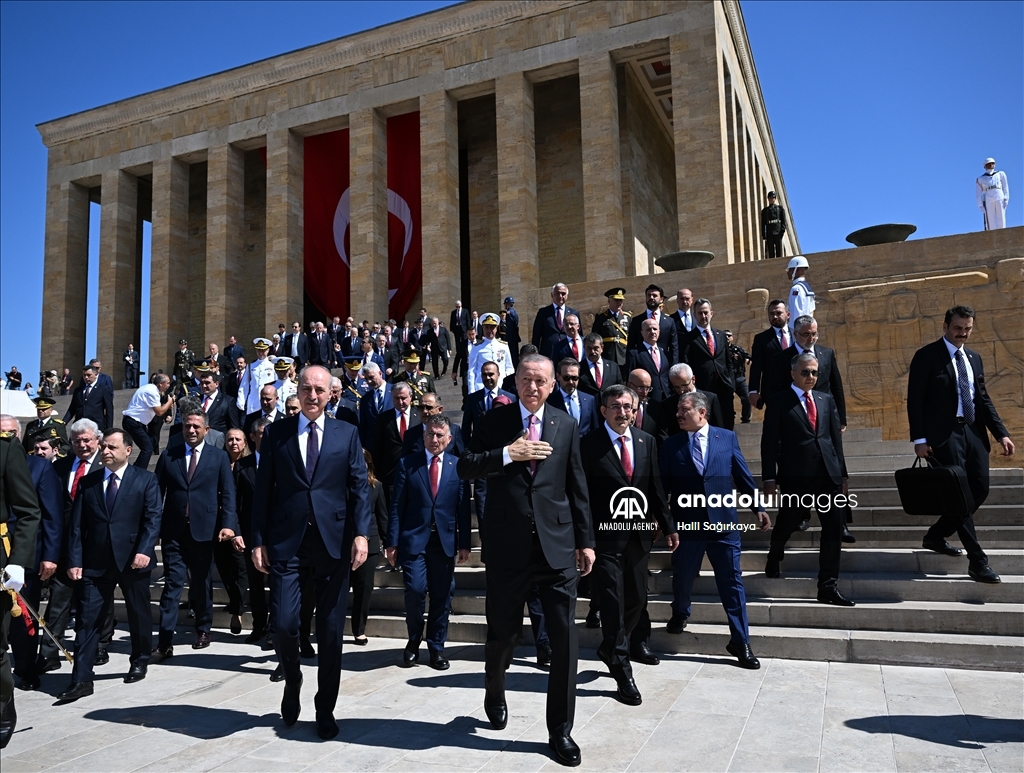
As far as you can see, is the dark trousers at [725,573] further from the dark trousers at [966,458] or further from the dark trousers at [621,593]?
the dark trousers at [966,458]

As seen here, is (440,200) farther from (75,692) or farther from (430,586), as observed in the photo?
(75,692)

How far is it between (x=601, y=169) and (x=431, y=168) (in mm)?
5417

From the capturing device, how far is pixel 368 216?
2419 cm

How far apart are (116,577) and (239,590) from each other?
1447mm

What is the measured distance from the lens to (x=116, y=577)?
5.40 meters

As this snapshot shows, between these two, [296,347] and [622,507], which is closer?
[622,507]

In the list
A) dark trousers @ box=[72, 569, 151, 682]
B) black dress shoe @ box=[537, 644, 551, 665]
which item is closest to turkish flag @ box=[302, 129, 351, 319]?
dark trousers @ box=[72, 569, 151, 682]

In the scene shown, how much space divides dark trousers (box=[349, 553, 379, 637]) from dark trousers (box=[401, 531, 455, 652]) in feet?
1.85

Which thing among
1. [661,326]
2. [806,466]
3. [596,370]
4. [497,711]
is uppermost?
[661,326]

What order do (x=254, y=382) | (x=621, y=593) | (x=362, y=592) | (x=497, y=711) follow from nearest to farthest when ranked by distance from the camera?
1. (x=497, y=711)
2. (x=621, y=593)
3. (x=362, y=592)
4. (x=254, y=382)

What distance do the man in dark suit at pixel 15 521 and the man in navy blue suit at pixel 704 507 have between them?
3828 mm

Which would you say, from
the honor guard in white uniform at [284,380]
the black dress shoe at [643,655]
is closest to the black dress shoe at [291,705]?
the black dress shoe at [643,655]

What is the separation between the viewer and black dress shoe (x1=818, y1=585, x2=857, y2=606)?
5.32 metres

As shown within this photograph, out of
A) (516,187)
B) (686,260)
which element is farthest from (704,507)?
(516,187)
